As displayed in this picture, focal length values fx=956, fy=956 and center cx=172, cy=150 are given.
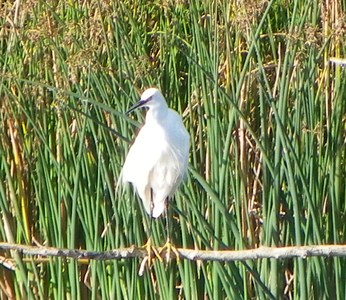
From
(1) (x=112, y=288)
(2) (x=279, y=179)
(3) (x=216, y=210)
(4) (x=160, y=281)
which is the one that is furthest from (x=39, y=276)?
(2) (x=279, y=179)

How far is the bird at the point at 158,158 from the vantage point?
307 cm

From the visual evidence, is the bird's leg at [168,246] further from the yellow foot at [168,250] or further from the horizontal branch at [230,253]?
the horizontal branch at [230,253]

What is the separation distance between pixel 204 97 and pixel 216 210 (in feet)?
1.18

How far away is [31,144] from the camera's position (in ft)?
11.9

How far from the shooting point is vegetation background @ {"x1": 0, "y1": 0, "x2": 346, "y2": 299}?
114 inches

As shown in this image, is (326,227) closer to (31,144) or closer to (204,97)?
(204,97)

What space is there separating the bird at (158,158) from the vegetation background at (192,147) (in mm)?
60

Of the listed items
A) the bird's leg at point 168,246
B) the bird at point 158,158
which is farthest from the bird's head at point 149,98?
the bird's leg at point 168,246

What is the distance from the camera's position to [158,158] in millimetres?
3178

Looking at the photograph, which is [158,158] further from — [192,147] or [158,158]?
[192,147]

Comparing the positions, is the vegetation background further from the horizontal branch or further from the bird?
the horizontal branch

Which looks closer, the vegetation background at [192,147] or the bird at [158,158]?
the vegetation background at [192,147]

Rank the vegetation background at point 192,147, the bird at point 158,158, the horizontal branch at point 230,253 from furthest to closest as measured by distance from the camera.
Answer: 1. the bird at point 158,158
2. the vegetation background at point 192,147
3. the horizontal branch at point 230,253

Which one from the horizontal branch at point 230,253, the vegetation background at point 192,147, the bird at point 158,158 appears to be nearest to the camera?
the horizontal branch at point 230,253
